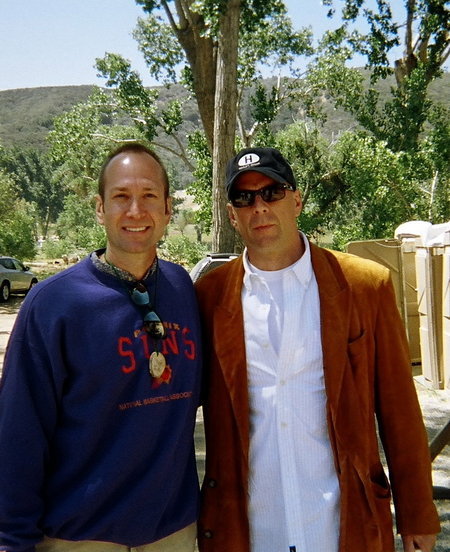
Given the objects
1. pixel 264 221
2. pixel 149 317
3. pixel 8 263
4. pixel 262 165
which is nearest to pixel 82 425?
pixel 149 317

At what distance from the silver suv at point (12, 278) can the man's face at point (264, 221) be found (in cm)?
2157

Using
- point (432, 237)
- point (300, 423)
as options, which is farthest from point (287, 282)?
point (432, 237)

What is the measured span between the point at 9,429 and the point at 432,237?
6.83m

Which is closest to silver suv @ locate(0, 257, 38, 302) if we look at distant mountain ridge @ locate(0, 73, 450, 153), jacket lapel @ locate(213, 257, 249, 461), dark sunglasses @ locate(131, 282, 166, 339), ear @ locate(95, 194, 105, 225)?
ear @ locate(95, 194, 105, 225)

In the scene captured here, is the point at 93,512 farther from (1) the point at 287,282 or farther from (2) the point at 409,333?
(2) the point at 409,333

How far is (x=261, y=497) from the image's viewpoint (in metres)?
2.15

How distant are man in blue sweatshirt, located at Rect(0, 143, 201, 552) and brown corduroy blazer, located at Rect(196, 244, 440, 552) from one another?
19 cm

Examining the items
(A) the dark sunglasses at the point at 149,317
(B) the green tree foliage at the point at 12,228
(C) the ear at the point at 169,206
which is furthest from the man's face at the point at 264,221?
(B) the green tree foliage at the point at 12,228

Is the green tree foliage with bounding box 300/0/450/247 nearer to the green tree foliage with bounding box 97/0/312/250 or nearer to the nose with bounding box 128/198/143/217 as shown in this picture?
the green tree foliage with bounding box 97/0/312/250

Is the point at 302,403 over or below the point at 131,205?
below

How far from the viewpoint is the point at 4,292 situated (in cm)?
2248

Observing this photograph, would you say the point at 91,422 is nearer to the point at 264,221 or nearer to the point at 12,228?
the point at 264,221

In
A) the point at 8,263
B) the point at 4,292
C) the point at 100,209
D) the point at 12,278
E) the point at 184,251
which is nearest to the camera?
the point at 100,209

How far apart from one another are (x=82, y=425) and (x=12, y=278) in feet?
73.5
